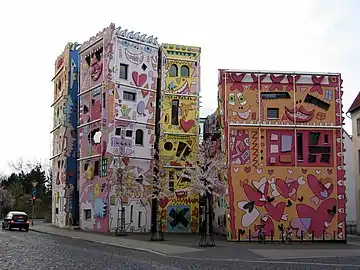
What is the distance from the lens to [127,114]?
4525 cm

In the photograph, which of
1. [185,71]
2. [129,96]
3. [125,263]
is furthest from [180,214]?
[125,263]

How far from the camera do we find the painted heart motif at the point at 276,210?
3600 cm

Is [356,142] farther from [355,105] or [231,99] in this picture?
[231,99]

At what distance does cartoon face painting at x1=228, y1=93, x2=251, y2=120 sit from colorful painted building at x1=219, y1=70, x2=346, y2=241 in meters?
0.06

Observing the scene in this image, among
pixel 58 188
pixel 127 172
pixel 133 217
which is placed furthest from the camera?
pixel 58 188

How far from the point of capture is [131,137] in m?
→ 45.4

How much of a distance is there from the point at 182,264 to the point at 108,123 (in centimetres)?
2506

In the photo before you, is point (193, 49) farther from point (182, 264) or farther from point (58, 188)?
point (182, 264)

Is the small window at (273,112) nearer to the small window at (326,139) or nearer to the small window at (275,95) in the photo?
the small window at (275,95)

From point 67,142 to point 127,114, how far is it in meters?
9.12

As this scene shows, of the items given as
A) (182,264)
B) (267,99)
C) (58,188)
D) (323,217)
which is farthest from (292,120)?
(58,188)

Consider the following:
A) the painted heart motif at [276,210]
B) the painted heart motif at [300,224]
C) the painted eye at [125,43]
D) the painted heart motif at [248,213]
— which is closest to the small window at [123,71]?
the painted eye at [125,43]

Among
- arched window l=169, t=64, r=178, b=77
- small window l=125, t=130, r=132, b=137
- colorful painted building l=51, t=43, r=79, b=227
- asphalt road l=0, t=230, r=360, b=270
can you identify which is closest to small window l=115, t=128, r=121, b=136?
small window l=125, t=130, r=132, b=137

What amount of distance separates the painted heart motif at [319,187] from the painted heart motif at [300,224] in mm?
1781
